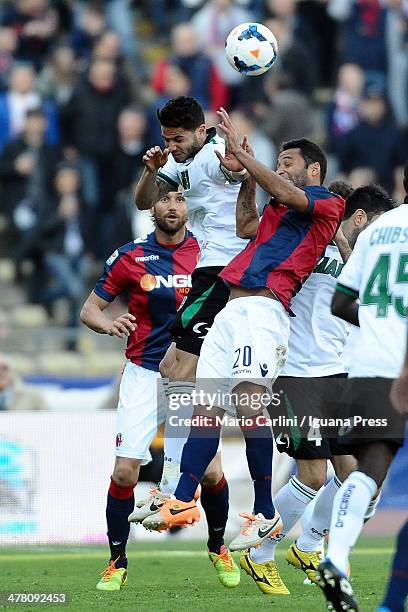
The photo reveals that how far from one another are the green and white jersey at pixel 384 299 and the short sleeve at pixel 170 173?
255 cm

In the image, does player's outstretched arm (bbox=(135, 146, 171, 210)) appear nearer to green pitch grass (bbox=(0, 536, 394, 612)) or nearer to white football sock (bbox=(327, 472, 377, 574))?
green pitch grass (bbox=(0, 536, 394, 612))

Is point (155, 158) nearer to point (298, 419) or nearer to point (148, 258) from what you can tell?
point (148, 258)

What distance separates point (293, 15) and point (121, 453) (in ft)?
37.7

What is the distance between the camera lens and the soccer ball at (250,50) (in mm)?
9570

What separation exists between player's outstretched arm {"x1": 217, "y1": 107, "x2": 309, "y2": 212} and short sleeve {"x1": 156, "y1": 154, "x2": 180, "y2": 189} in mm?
1150

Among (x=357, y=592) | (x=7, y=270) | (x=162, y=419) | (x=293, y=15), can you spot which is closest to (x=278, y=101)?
(x=293, y=15)

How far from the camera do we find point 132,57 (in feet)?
68.8

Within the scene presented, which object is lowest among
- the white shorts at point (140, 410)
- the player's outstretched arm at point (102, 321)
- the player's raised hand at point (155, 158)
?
the white shorts at point (140, 410)

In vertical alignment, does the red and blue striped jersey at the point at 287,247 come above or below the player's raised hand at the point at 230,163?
below

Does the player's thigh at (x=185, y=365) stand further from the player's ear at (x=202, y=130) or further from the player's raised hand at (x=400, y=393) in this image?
the player's raised hand at (x=400, y=393)

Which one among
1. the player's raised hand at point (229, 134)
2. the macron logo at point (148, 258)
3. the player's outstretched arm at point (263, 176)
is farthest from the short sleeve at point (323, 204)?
the macron logo at point (148, 258)

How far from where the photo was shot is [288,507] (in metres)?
9.67

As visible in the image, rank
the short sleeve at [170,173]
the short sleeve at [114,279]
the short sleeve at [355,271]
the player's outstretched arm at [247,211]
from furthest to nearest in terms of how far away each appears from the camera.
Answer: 1. the short sleeve at [114,279]
2. the short sleeve at [170,173]
3. the player's outstretched arm at [247,211]
4. the short sleeve at [355,271]

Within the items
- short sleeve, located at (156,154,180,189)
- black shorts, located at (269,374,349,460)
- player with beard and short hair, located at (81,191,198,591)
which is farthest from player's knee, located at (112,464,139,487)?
short sleeve, located at (156,154,180,189)
